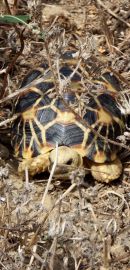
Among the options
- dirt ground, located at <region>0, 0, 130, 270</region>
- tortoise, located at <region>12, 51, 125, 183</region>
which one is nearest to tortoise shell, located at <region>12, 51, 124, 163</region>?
tortoise, located at <region>12, 51, 125, 183</region>

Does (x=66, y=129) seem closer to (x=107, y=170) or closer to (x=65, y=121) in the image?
(x=65, y=121)

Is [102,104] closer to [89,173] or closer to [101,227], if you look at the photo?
[89,173]

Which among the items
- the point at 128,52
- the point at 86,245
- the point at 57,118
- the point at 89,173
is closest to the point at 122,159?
the point at 89,173

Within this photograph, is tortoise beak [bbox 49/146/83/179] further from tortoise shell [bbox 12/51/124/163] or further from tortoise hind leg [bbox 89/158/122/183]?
tortoise hind leg [bbox 89/158/122/183]

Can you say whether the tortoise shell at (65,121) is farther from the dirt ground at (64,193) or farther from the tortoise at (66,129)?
the dirt ground at (64,193)

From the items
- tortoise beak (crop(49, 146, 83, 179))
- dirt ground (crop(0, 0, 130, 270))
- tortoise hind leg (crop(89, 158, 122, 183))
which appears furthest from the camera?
tortoise hind leg (crop(89, 158, 122, 183))
